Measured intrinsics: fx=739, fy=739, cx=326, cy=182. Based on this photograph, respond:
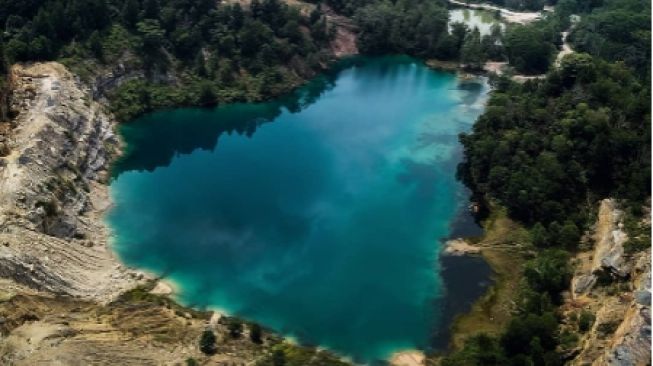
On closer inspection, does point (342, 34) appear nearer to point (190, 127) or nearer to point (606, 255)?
point (190, 127)

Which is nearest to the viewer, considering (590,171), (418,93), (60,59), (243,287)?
(243,287)

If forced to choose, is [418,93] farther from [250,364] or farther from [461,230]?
[250,364]

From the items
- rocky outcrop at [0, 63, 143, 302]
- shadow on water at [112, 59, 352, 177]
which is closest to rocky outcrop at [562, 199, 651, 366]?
rocky outcrop at [0, 63, 143, 302]

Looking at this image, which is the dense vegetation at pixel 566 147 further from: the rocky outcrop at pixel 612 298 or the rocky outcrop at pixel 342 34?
the rocky outcrop at pixel 342 34

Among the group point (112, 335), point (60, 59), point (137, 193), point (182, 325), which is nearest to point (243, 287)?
point (182, 325)

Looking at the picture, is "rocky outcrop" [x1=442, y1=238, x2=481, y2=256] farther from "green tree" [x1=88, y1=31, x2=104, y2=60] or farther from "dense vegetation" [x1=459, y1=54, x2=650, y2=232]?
"green tree" [x1=88, y1=31, x2=104, y2=60]

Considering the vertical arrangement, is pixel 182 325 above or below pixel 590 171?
below
